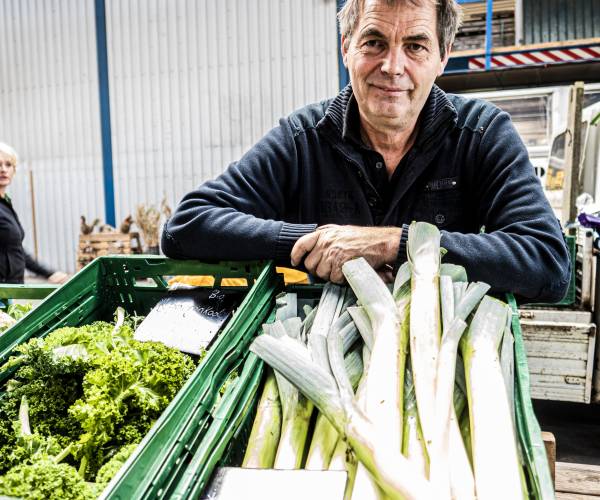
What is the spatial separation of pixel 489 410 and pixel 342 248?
0.65 meters

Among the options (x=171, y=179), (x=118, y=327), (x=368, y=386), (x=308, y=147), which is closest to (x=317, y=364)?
(x=368, y=386)

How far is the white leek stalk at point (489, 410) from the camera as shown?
898mm

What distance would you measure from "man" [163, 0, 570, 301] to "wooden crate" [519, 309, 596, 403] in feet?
5.31

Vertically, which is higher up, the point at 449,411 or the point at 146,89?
the point at 146,89

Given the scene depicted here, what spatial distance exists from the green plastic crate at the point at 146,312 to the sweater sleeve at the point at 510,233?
1.91 ft

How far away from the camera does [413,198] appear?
2.02 meters

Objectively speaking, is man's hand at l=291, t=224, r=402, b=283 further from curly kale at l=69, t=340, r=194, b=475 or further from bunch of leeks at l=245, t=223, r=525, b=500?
curly kale at l=69, t=340, r=194, b=475

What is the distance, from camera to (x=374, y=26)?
184cm

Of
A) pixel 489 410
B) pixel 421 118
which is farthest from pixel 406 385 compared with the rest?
pixel 421 118

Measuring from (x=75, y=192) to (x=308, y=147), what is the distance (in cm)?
783

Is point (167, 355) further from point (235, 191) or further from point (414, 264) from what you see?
point (235, 191)

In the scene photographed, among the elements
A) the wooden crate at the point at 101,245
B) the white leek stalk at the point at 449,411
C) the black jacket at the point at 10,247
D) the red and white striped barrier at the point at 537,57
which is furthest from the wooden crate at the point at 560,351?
the wooden crate at the point at 101,245

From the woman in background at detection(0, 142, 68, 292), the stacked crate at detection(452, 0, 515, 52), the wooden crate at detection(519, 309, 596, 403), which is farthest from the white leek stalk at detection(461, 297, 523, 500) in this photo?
the stacked crate at detection(452, 0, 515, 52)

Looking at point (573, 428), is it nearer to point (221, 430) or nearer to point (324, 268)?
point (324, 268)
